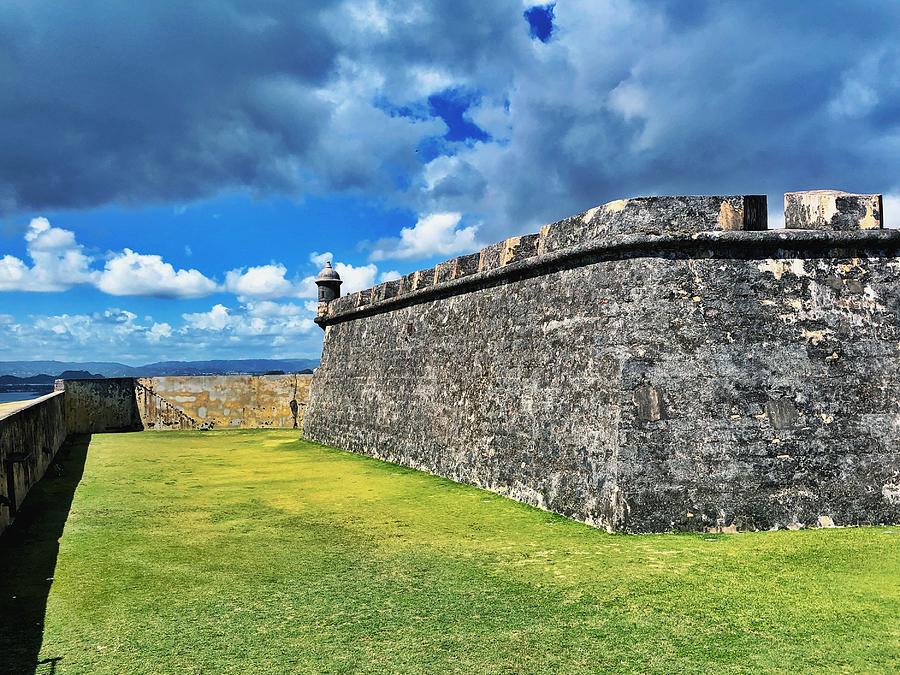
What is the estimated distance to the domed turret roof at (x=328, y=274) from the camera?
15.6 m

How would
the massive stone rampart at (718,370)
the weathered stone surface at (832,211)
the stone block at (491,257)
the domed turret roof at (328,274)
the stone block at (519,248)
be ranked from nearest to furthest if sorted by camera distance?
the massive stone rampart at (718,370)
the weathered stone surface at (832,211)
the stone block at (519,248)
the stone block at (491,257)
the domed turret roof at (328,274)

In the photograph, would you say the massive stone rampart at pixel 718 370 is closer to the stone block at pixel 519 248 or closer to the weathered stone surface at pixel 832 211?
the weathered stone surface at pixel 832 211

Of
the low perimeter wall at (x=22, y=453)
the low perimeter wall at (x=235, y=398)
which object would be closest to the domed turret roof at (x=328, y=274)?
the low perimeter wall at (x=235, y=398)

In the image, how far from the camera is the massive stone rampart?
5.52 meters

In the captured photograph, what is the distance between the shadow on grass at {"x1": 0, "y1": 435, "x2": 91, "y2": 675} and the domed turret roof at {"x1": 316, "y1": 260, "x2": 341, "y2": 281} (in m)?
7.86

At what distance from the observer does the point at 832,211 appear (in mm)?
6121

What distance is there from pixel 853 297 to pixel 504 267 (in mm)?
3559

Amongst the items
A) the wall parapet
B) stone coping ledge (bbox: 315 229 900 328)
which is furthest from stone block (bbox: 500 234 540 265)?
the wall parapet

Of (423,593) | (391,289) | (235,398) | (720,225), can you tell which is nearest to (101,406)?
(235,398)

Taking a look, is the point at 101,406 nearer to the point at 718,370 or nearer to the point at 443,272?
the point at 443,272

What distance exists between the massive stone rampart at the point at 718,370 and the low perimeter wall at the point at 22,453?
188 inches

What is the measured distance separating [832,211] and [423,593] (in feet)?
A: 16.2

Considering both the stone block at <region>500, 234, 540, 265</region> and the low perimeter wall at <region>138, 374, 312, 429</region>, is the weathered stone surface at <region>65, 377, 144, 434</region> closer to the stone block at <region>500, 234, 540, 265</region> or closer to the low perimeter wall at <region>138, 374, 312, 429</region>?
the low perimeter wall at <region>138, 374, 312, 429</region>

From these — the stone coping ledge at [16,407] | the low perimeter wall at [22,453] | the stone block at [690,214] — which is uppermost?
the stone block at [690,214]
